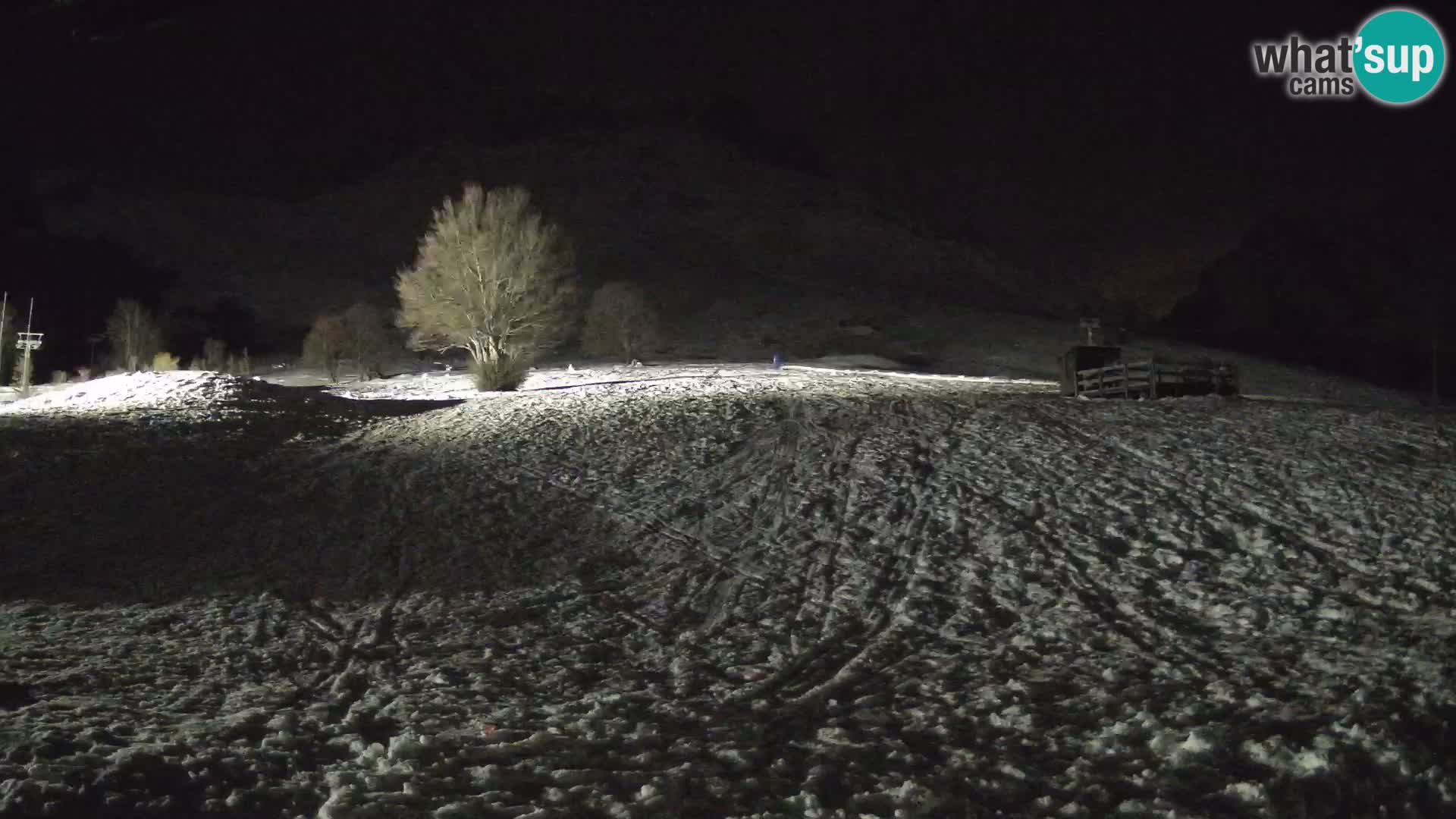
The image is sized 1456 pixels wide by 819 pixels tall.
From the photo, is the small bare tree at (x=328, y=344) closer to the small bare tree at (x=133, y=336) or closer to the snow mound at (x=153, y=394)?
the small bare tree at (x=133, y=336)

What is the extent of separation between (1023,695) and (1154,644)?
226 centimetres

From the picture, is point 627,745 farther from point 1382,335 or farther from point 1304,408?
point 1382,335

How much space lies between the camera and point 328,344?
68.6 m

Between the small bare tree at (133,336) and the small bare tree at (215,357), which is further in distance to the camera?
the small bare tree at (133,336)

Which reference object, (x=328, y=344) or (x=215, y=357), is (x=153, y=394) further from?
(x=215, y=357)

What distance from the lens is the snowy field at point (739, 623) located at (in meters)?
6.65

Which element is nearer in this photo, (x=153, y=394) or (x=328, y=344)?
(x=153, y=394)

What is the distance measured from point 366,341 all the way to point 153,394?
39.3 m

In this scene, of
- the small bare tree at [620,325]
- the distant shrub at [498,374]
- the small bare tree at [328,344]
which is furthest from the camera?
the small bare tree at [328,344]

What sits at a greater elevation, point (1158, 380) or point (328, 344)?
point (328, 344)

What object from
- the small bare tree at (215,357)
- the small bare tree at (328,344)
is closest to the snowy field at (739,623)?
the small bare tree at (328,344)

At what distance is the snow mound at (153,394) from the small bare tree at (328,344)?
112 feet

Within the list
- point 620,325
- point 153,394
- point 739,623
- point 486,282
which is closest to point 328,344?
point 620,325

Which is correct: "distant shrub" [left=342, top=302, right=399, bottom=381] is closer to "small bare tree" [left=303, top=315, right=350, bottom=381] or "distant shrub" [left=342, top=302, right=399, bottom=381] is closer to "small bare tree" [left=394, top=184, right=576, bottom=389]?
"small bare tree" [left=303, top=315, right=350, bottom=381]
